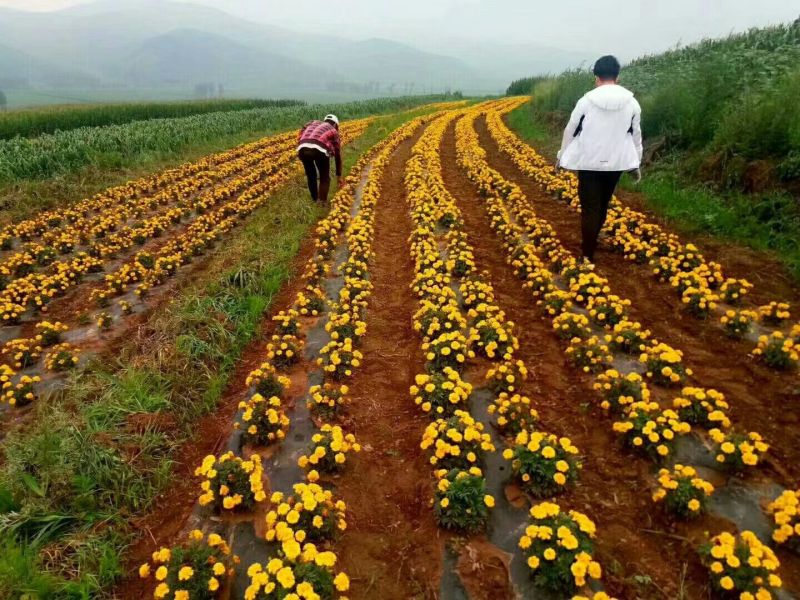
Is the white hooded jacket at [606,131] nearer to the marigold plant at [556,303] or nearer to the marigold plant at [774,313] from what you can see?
the marigold plant at [556,303]

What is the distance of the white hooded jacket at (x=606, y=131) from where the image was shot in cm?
654

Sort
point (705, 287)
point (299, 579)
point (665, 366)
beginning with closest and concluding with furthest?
point (299, 579), point (665, 366), point (705, 287)

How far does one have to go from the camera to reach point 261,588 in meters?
2.93

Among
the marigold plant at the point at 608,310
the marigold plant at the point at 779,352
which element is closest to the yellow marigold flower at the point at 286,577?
the marigold plant at the point at 608,310

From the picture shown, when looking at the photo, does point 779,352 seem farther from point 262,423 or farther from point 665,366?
point 262,423

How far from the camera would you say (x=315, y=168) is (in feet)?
35.4

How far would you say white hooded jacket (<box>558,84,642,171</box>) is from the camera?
6.54 metres

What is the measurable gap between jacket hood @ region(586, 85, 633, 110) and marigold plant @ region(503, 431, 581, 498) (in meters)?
4.82

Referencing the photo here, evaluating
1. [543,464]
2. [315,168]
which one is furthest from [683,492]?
[315,168]

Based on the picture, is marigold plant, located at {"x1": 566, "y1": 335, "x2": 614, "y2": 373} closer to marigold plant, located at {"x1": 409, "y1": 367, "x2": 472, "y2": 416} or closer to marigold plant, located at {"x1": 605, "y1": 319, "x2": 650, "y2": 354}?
marigold plant, located at {"x1": 605, "y1": 319, "x2": 650, "y2": 354}

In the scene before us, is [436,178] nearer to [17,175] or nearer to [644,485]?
[644,485]

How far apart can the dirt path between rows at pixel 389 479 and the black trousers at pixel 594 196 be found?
9.20 feet

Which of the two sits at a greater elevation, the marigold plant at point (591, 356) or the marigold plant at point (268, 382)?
the marigold plant at point (591, 356)

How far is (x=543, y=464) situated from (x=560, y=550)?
75 centimetres
